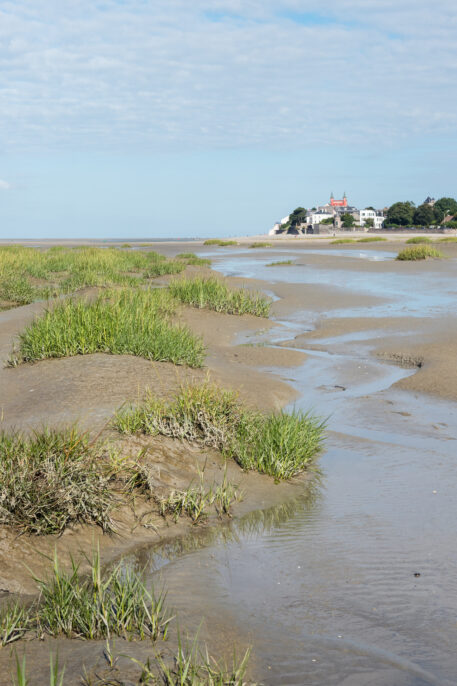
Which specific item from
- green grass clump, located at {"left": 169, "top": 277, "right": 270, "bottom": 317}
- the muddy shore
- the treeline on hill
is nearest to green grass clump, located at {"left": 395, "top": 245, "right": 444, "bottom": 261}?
the muddy shore

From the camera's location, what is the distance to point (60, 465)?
477cm

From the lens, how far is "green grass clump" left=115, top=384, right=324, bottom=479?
6.23 meters

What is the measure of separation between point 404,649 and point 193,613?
1.14 m

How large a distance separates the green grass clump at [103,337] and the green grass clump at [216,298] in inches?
258

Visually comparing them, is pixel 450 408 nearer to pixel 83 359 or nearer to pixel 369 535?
pixel 369 535

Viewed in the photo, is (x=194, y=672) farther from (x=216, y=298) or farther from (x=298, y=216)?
(x=298, y=216)

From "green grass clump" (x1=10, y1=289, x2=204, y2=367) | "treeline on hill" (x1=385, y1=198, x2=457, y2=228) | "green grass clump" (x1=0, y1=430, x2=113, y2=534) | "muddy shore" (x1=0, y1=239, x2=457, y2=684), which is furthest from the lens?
"treeline on hill" (x1=385, y1=198, x2=457, y2=228)

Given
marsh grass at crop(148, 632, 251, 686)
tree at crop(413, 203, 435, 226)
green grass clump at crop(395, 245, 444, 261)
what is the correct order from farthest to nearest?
1. tree at crop(413, 203, 435, 226)
2. green grass clump at crop(395, 245, 444, 261)
3. marsh grass at crop(148, 632, 251, 686)

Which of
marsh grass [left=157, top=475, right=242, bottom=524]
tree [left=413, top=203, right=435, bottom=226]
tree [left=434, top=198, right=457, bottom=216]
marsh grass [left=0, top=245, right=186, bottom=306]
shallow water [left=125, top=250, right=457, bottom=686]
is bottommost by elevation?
shallow water [left=125, top=250, right=457, bottom=686]

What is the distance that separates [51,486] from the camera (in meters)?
4.66

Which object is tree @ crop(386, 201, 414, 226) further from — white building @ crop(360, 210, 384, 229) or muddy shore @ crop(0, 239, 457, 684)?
muddy shore @ crop(0, 239, 457, 684)

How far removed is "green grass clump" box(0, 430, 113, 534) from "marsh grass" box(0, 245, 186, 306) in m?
11.2

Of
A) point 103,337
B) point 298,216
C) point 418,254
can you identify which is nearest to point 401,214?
point 298,216

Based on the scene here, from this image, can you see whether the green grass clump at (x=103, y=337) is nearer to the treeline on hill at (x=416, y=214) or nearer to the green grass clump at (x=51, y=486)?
the green grass clump at (x=51, y=486)
